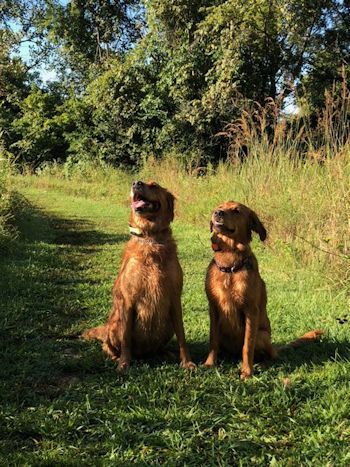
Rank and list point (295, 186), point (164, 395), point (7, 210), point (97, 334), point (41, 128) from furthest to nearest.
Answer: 1. point (41, 128)
2. point (7, 210)
3. point (295, 186)
4. point (97, 334)
5. point (164, 395)

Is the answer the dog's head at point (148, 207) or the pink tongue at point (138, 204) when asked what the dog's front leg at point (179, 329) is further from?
the pink tongue at point (138, 204)

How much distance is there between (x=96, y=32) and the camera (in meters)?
20.3

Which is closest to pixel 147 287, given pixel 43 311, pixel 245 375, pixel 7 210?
pixel 245 375

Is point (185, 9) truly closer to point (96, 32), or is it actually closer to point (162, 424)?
point (96, 32)

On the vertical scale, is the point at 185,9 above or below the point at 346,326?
above

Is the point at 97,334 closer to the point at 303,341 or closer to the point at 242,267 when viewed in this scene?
the point at 242,267

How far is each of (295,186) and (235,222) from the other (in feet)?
13.1

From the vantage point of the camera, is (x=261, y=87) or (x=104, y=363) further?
(x=261, y=87)

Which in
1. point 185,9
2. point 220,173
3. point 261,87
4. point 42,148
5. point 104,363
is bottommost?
point 104,363

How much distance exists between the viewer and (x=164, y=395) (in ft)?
8.27

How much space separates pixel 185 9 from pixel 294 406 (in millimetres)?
14853

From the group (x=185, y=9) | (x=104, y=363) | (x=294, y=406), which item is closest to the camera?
(x=294, y=406)

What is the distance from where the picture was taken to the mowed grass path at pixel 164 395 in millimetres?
2020

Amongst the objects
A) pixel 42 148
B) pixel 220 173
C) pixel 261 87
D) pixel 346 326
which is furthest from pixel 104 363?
pixel 42 148
